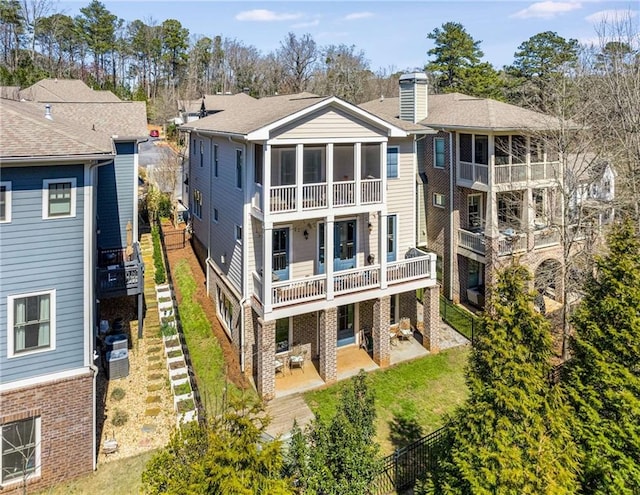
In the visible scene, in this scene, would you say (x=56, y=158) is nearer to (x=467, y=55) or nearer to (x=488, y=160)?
(x=488, y=160)

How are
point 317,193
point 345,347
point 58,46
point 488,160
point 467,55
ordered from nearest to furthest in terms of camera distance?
point 317,193
point 345,347
point 488,160
point 467,55
point 58,46

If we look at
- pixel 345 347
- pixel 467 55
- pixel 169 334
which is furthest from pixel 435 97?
pixel 467 55

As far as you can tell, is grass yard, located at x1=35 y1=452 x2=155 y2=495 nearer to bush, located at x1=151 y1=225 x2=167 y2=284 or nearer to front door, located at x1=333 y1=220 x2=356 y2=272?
front door, located at x1=333 y1=220 x2=356 y2=272

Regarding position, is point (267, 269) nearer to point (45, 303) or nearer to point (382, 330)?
point (382, 330)

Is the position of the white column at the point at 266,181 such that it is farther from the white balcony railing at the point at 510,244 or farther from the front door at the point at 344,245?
the white balcony railing at the point at 510,244

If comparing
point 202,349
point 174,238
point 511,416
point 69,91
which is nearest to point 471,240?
point 202,349

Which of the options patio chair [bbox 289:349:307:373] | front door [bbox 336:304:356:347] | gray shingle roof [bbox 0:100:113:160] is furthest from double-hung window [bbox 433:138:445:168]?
gray shingle roof [bbox 0:100:113:160]

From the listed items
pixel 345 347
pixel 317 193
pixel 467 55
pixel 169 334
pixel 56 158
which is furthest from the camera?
pixel 467 55
